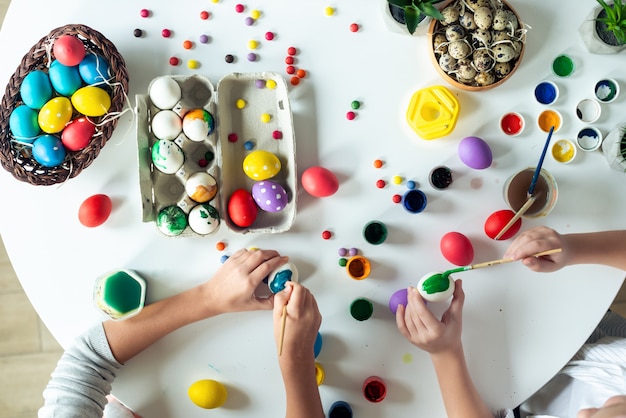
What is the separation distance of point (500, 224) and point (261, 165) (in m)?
A: 0.40

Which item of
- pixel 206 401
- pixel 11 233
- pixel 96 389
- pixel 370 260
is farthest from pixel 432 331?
pixel 11 233

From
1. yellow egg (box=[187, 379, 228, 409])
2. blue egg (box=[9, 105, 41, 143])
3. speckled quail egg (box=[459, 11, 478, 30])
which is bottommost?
yellow egg (box=[187, 379, 228, 409])

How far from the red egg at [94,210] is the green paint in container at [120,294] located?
9 cm

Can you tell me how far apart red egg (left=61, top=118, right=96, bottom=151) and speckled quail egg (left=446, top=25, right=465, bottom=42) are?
0.58 meters

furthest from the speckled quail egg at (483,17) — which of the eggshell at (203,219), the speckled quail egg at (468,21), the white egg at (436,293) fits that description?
the eggshell at (203,219)

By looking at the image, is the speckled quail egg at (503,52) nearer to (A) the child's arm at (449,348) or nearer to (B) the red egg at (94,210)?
(A) the child's arm at (449,348)

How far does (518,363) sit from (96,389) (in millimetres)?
682

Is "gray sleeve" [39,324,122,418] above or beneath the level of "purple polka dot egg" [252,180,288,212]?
beneath

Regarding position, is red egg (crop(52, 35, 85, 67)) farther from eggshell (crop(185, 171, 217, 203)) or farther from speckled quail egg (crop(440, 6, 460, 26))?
speckled quail egg (crop(440, 6, 460, 26))

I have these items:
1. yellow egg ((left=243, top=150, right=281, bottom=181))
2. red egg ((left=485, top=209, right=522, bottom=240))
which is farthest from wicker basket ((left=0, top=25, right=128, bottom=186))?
red egg ((left=485, top=209, right=522, bottom=240))

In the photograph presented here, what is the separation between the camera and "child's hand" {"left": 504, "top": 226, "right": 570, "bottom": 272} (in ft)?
2.69

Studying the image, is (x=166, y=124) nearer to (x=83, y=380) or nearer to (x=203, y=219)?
(x=203, y=219)

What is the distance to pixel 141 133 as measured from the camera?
33.0 inches

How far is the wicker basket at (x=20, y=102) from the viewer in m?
0.81
